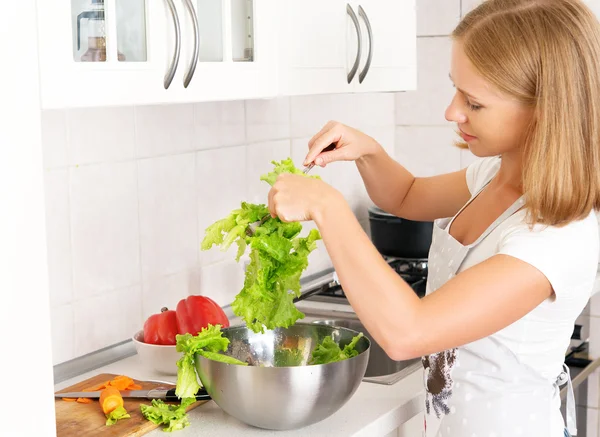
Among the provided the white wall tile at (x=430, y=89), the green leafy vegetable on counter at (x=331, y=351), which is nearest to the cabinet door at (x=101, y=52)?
the green leafy vegetable on counter at (x=331, y=351)

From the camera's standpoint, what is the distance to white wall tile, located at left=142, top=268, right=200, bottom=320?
1.96 m

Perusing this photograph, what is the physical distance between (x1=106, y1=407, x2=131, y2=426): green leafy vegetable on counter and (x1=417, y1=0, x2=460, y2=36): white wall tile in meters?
1.81

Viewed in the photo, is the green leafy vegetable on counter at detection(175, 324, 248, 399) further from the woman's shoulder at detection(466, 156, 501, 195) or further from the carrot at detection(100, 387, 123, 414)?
the woman's shoulder at detection(466, 156, 501, 195)

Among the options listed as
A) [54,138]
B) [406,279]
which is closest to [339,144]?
[54,138]

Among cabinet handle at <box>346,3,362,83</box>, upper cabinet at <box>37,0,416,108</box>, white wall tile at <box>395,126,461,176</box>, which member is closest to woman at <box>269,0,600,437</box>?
Answer: upper cabinet at <box>37,0,416,108</box>

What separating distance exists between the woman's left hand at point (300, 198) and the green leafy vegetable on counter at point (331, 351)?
0.34 metres

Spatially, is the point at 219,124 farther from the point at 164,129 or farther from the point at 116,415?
the point at 116,415

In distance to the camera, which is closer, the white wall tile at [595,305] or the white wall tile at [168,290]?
the white wall tile at [168,290]

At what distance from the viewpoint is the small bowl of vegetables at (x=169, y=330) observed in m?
1.72

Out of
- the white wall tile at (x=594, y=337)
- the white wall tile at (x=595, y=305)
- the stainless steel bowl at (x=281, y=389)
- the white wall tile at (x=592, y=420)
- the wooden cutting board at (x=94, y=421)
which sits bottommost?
the white wall tile at (x=592, y=420)

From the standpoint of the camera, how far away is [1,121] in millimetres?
985

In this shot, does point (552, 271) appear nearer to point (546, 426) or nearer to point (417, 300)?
point (417, 300)

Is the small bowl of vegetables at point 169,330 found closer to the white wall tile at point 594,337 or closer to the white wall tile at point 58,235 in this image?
the white wall tile at point 58,235

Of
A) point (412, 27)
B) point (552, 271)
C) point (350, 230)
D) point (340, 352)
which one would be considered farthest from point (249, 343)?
point (412, 27)
